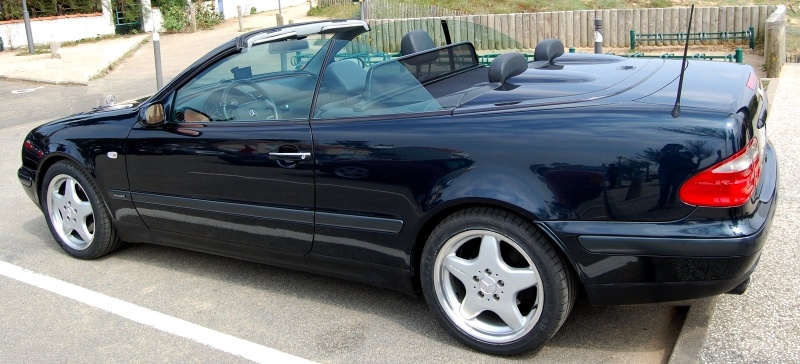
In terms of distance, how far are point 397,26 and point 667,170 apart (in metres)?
11.5

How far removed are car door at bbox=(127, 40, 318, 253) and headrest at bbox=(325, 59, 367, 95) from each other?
11cm

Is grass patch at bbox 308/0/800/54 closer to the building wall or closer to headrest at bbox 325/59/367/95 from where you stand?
the building wall

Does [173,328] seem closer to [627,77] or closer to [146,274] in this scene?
[146,274]

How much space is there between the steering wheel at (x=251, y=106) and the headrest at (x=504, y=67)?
1.16 meters

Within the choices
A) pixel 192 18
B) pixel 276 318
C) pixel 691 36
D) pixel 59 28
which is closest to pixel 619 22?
pixel 691 36

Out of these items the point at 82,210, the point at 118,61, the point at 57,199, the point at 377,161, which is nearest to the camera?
the point at 377,161

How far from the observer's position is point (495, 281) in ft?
11.3

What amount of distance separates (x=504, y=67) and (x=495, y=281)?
117 centimetres

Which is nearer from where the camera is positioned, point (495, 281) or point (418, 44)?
point (495, 281)

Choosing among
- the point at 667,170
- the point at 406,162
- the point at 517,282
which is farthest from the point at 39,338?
the point at 667,170

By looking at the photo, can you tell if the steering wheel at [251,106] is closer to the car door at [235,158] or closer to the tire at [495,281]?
the car door at [235,158]

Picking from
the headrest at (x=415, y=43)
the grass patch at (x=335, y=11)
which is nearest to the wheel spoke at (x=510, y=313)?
the headrest at (x=415, y=43)

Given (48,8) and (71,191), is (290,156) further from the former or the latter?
(48,8)

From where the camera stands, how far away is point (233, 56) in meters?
4.35
